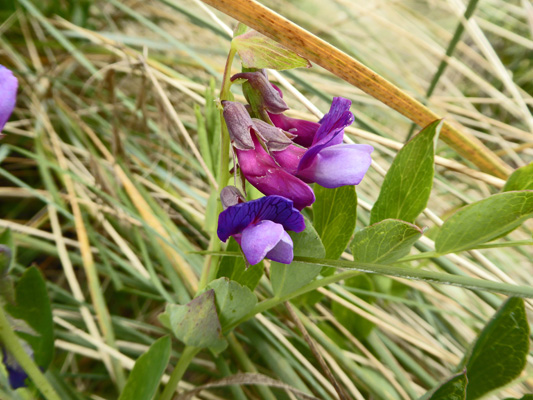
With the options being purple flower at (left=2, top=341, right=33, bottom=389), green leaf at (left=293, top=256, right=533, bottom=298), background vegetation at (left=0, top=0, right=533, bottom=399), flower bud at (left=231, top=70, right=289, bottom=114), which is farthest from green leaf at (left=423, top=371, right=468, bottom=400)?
purple flower at (left=2, top=341, right=33, bottom=389)

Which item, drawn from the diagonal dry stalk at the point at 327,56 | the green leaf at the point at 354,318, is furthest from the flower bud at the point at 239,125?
the green leaf at the point at 354,318

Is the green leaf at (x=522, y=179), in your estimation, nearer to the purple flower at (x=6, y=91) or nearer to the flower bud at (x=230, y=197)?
the flower bud at (x=230, y=197)

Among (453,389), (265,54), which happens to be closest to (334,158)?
(265,54)

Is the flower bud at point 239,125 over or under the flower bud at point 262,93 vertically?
under

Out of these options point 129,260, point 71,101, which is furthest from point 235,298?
point 71,101

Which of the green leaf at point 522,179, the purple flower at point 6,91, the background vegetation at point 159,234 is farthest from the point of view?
the background vegetation at point 159,234
